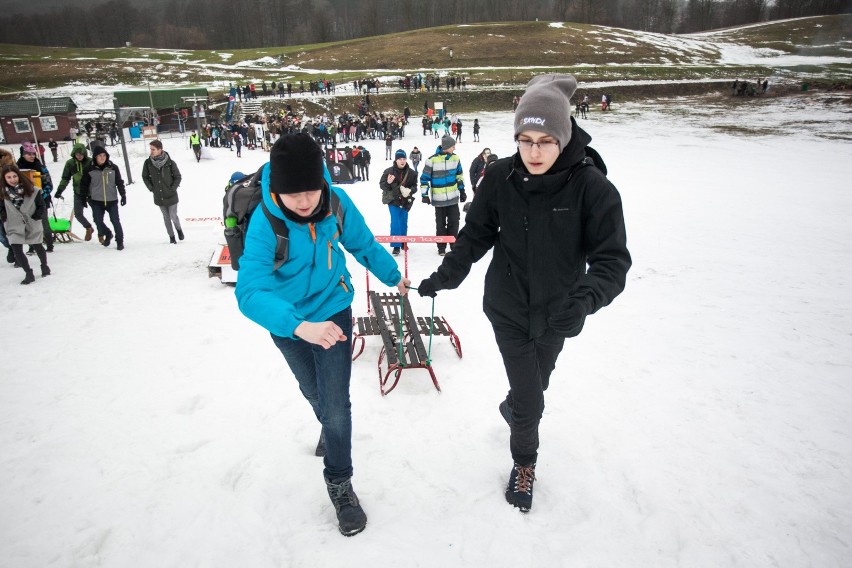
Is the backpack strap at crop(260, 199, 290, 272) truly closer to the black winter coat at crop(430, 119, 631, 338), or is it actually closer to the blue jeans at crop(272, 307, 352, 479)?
the blue jeans at crop(272, 307, 352, 479)

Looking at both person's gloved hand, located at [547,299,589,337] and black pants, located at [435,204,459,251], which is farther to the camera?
black pants, located at [435,204,459,251]

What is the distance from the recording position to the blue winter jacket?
211 cm

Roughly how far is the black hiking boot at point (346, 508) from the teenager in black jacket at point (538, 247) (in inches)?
37.0

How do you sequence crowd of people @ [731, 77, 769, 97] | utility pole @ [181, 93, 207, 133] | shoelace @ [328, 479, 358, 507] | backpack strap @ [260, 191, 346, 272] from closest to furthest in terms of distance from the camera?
backpack strap @ [260, 191, 346, 272], shoelace @ [328, 479, 358, 507], utility pole @ [181, 93, 207, 133], crowd of people @ [731, 77, 769, 97]

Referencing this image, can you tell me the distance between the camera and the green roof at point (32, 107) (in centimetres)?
2872

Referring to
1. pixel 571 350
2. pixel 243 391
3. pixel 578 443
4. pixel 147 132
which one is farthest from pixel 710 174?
pixel 147 132

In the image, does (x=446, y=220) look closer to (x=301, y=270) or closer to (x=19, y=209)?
(x=301, y=270)

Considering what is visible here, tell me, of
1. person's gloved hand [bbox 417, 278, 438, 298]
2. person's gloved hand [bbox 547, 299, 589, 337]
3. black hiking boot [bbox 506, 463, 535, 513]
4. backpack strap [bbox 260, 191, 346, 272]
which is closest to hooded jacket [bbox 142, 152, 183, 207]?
backpack strap [bbox 260, 191, 346, 272]

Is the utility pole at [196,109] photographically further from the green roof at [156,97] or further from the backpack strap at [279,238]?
the backpack strap at [279,238]

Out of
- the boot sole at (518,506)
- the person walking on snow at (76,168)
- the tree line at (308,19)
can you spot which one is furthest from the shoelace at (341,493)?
the tree line at (308,19)

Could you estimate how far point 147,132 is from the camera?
79.4 feet

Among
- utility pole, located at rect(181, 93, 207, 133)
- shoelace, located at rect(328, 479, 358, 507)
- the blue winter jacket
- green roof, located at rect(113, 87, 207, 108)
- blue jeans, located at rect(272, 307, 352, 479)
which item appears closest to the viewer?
the blue winter jacket

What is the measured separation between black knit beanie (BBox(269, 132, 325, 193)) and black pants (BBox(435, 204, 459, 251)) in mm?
5805

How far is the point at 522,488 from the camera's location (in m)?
2.80
